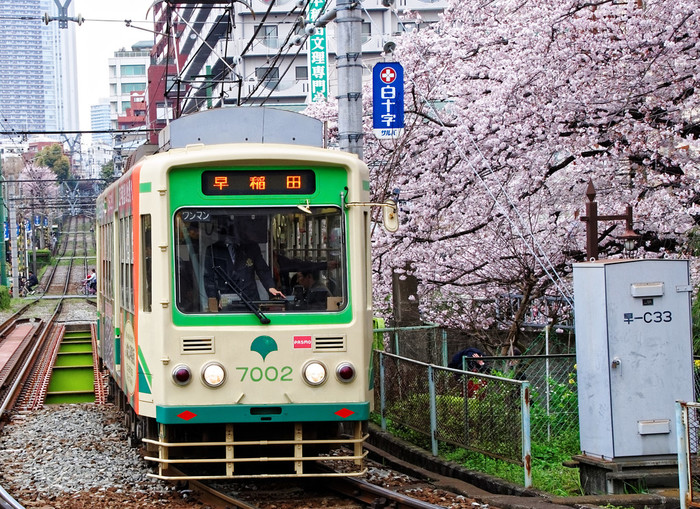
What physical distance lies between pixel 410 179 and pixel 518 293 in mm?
3356

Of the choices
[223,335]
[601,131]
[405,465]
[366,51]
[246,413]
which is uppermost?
[366,51]

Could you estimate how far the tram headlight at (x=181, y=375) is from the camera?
25.6ft

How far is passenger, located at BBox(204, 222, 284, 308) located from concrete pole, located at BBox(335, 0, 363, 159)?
3.33 meters

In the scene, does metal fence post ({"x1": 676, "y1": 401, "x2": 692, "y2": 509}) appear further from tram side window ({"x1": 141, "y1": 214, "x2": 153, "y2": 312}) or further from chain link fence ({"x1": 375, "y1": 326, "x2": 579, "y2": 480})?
tram side window ({"x1": 141, "y1": 214, "x2": 153, "y2": 312})

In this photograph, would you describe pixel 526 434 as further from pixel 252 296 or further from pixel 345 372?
pixel 252 296

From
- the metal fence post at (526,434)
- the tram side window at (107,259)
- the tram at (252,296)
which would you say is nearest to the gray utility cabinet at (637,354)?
the metal fence post at (526,434)

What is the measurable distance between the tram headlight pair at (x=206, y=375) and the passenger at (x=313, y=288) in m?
0.89

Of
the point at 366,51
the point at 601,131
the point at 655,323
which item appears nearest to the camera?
the point at 655,323

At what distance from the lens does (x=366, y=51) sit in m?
53.7

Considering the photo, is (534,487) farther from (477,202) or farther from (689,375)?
(477,202)

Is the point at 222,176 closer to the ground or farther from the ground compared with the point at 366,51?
closer to the ground

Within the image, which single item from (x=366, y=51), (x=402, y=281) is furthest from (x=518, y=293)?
(x=366, y=51)

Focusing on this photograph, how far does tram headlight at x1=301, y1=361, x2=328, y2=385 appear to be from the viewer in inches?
312

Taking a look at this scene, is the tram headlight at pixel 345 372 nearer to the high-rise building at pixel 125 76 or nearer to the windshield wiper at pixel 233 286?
the windshield wiper at pixel 233 286
